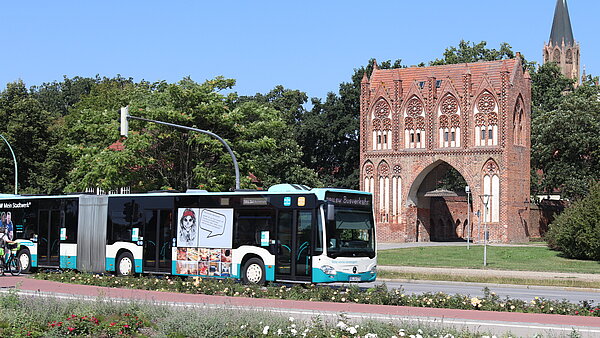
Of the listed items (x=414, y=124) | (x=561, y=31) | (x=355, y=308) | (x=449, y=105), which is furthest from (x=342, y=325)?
(x=561, y=31)

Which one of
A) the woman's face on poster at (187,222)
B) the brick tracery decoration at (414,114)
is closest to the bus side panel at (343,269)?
the woman's face on poster at (187,222)

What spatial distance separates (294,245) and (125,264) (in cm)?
703

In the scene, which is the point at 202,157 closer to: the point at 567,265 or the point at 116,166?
the point at 116,166

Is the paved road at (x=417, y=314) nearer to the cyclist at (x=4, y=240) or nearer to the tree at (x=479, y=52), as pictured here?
the cyclist at (x=4, y=240)

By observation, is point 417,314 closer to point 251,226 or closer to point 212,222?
point 251,226

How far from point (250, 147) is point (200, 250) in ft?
64.8

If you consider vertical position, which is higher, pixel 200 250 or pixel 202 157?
pixel 202 157

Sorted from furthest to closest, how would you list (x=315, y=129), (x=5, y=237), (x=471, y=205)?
(x=315, y=129), (x=471, y=205), (x=5, y=237)

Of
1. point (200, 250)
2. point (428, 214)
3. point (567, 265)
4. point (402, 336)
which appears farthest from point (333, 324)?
point (428, 214)

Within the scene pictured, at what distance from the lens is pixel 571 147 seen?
65.3 m

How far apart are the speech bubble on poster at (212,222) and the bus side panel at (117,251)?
2801 mm

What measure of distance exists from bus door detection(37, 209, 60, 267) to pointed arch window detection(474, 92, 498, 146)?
3924 cm

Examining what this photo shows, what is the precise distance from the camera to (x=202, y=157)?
143 feet

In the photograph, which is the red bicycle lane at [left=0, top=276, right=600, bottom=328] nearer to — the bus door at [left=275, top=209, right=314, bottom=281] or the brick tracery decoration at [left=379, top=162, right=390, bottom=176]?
the bus door at [left=275, top=209, right=314, bottom=281]
